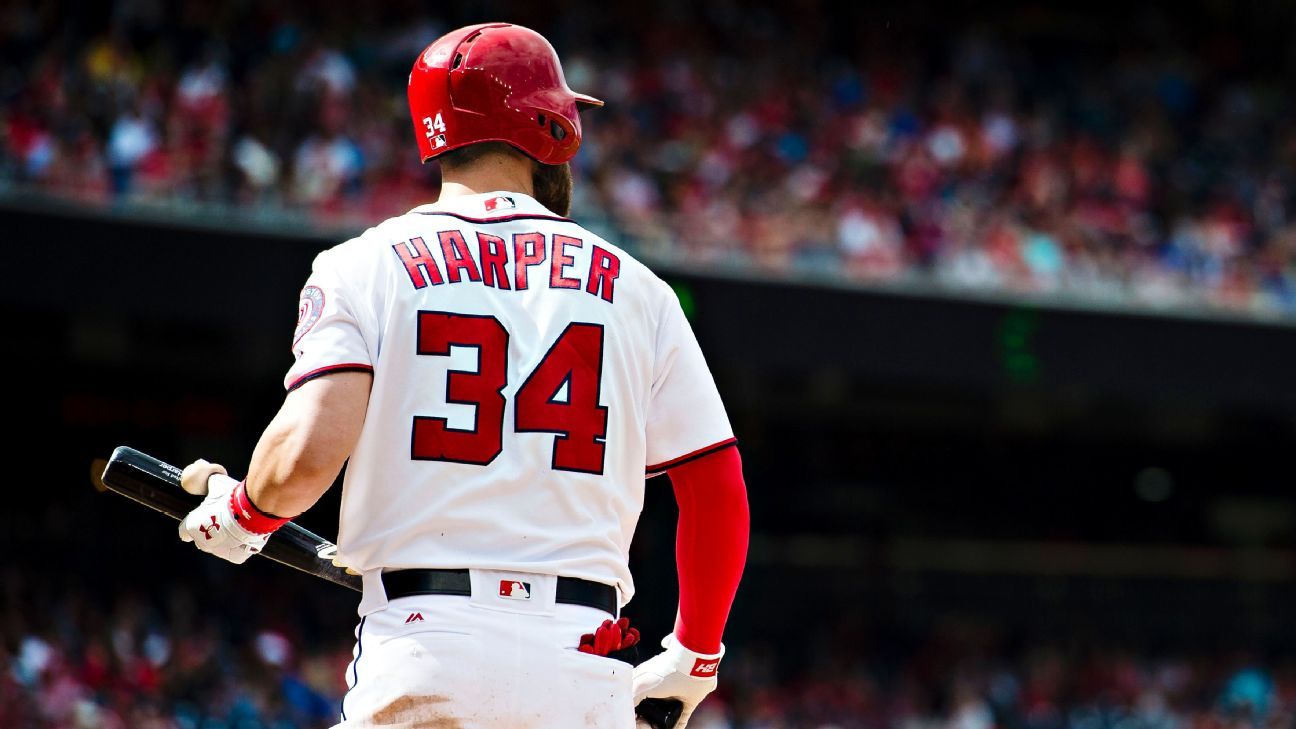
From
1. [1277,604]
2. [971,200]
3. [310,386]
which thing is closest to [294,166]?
[971,200]

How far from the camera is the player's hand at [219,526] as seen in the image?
271 centimetres

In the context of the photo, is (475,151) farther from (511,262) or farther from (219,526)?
(219,526)

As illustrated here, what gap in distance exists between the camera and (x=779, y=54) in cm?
1539

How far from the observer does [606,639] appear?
8.68 ft

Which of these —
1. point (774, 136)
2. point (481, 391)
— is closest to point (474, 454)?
point (481, 391)

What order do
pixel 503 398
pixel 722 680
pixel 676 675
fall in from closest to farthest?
pixel 503 398, pixel 676 675, pixel 722 680

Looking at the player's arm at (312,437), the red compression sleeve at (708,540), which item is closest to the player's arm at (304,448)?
the player's arm at (312,437)

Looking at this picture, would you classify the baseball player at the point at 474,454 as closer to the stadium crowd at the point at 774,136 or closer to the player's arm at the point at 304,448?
the player's arm at the point at 304,448

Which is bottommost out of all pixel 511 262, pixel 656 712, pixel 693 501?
pixel 656 712

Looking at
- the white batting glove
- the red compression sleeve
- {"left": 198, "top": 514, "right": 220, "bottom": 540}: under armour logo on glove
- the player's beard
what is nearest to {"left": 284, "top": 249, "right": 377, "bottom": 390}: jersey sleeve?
{"left": 198, "top": 514, "right": 220, "bottom": 540}: under armour logo on glove

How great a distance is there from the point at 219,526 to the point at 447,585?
418 mm

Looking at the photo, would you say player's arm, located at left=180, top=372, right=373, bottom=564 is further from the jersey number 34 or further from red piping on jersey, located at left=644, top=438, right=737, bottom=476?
red piping on jersey, located at left=644, top=438, right=737, bottom=476

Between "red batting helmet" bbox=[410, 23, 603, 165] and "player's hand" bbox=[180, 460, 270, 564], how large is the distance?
658 mm

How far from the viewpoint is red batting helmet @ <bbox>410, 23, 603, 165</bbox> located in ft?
9.35
